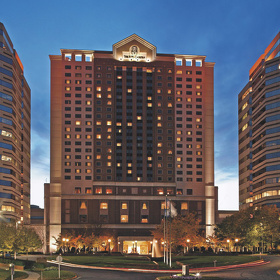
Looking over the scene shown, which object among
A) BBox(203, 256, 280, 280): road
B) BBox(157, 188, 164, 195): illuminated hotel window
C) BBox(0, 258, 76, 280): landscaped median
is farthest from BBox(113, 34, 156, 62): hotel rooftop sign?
BBox(203, 256, 280, 280): road

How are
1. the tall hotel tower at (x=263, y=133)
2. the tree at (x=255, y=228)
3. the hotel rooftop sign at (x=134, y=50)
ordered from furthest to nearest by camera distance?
1. the hotel rooftop sign at (x=134, y=50)
2. the tall hotel tower at (x=263, y=133)
3. the tree at (x=255, y=228)

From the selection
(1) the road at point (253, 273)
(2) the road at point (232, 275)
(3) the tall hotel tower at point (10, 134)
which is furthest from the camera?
(3) the tall hotel tower at point (10, 134)

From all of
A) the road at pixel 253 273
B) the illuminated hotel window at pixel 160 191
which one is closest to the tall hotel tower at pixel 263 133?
the illuminated hotel window at pixel 160 191

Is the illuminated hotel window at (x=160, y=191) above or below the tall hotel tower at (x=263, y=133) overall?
below

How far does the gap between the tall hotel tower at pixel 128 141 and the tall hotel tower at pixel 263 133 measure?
695 inches

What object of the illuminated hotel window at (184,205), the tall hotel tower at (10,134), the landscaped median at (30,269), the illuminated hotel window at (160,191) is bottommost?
the landscaped median at (30,269)

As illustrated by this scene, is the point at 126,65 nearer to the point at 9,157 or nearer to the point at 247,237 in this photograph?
the point at 9,157

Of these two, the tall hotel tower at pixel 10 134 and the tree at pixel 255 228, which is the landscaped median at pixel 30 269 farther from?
the tall hotel tower at pixel 10 134

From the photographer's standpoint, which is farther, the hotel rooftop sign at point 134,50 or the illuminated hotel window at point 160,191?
the hotel rooftop sign at point 134,50

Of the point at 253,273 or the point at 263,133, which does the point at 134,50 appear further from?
the point at 253,273

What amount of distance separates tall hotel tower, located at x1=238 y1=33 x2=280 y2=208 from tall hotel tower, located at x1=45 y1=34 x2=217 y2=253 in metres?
17.7

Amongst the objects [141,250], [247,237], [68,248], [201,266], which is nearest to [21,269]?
[201,266]

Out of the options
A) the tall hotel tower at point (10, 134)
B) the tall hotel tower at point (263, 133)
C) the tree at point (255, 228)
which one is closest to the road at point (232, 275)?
the tree at point (255, 228)

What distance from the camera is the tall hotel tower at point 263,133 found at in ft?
516
